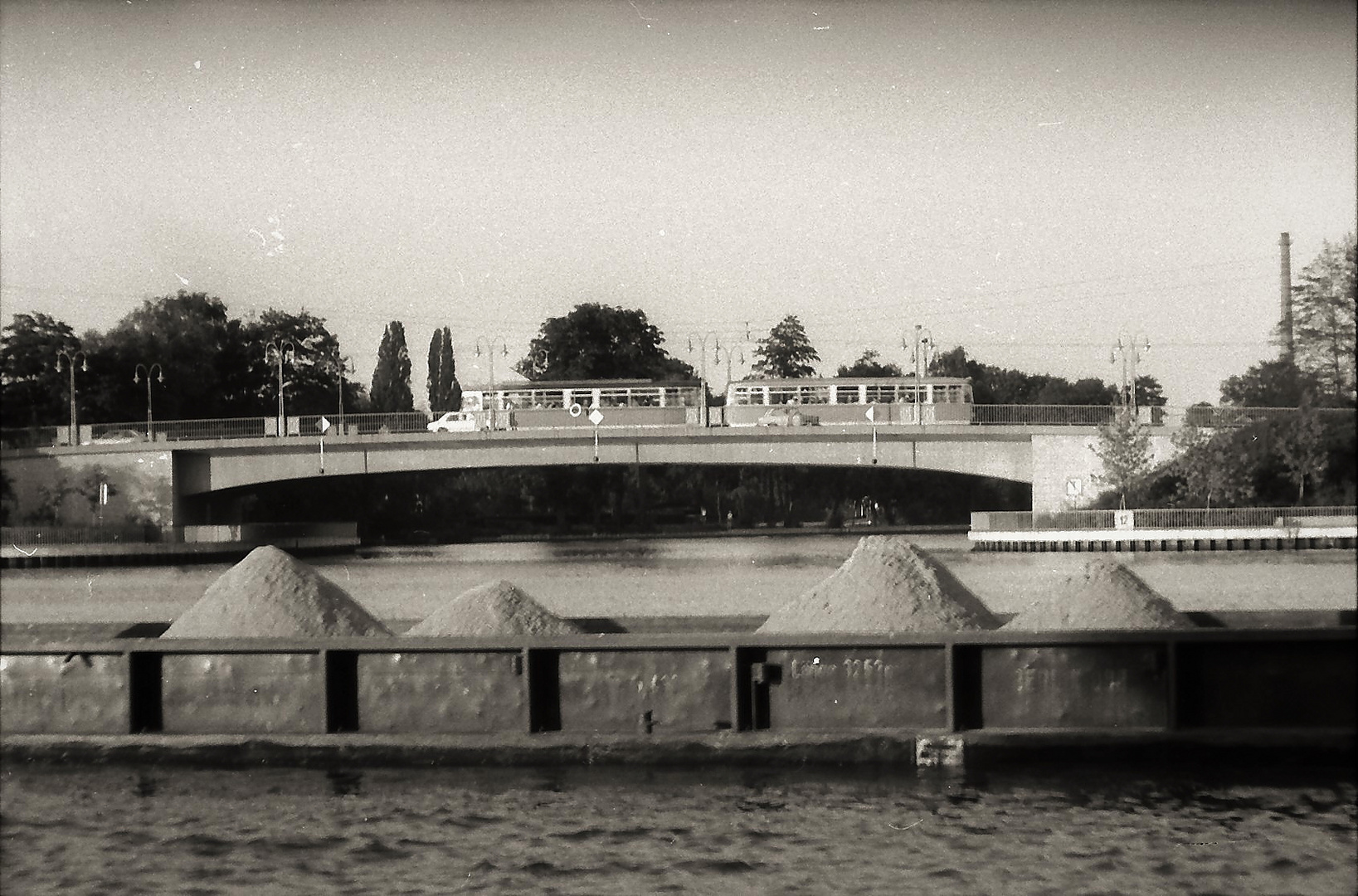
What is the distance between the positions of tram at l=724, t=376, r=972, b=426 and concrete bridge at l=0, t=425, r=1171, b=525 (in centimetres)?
228

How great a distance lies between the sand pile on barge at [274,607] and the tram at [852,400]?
5489 centimetres

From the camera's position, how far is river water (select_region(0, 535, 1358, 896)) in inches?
511

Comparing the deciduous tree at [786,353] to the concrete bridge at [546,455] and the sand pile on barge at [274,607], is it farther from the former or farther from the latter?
the sand pile on barge at [274,607]

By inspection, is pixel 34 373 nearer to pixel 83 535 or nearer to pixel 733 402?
pixel 83 535

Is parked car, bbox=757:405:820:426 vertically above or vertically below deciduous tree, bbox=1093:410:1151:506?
above

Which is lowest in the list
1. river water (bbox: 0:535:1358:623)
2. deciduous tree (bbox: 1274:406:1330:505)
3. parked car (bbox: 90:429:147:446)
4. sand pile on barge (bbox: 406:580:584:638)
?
river water (bbox: 0:535:1358:623)

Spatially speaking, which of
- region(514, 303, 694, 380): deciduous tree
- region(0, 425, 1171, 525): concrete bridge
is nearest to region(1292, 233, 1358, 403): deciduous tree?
region(0, 425, 1171, 525): concrete bridge

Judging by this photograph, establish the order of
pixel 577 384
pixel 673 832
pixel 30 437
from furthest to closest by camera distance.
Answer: pixel 577 384 → pixel 30 437 → pixel 673 832

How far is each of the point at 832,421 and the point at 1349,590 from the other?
1147 inches

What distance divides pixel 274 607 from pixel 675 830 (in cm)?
646

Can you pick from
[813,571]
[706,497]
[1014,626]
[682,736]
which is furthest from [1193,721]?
[706,497]

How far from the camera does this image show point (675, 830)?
1437 cm

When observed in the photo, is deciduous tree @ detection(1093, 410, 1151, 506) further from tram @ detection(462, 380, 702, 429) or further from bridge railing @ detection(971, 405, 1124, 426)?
tram @ detection(462, 380, 702, 429)

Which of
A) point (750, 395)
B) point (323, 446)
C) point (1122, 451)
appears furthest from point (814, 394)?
point (323, 446)
